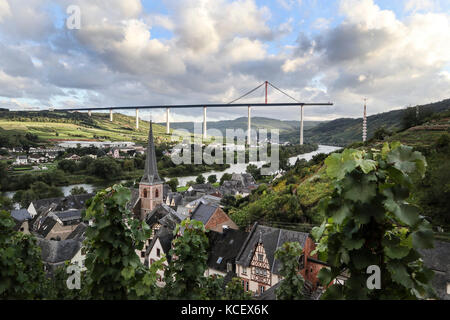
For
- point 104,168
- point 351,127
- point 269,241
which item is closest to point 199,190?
point 104,168

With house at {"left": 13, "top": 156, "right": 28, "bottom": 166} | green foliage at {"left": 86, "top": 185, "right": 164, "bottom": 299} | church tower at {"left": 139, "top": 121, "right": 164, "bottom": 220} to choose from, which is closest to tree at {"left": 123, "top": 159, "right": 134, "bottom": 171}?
house at {"left": 13, "top": 156, "right": 28, "bottom": 166}

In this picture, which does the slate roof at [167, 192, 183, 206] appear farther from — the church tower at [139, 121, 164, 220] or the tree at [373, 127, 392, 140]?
the tree at [373, 127, 392, 140]

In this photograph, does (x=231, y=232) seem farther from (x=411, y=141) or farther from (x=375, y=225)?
(x=411, y=141)

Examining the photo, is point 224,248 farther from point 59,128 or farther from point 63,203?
Result: point 59,128

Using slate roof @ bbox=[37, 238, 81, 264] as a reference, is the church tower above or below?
above

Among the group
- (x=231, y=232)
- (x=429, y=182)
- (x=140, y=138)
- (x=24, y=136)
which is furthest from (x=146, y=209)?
(x=140, y=138)

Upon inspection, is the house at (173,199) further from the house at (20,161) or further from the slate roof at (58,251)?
the house at (20,161)
